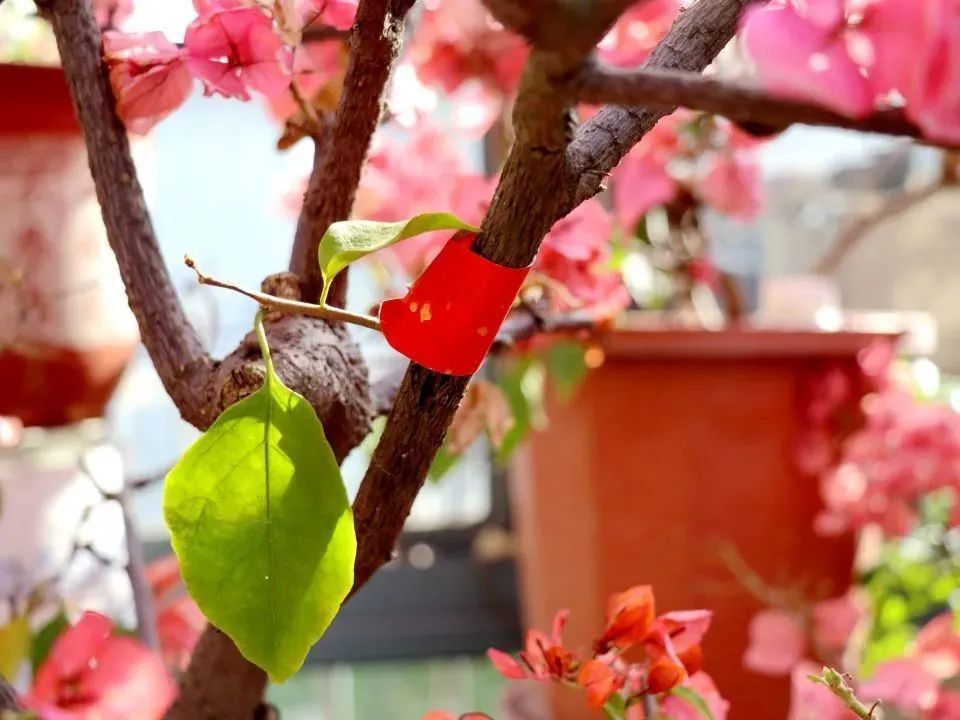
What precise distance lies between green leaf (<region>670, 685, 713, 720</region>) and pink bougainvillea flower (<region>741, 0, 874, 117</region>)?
0.64 ft

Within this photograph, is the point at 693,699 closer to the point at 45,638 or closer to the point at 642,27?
the point at 45,638

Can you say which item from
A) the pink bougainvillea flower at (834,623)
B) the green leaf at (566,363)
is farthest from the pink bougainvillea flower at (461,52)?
the pink bougainvillea flower at (834,623)

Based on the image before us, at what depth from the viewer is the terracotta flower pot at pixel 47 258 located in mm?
440

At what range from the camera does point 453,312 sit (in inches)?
9.1

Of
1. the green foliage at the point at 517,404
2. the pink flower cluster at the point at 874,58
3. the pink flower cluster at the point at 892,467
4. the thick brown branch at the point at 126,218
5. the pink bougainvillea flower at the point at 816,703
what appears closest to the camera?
the pink flower cluster at the point at 874,58

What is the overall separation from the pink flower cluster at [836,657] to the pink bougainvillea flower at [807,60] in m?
0.19

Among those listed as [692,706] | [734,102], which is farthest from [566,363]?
[734,102]

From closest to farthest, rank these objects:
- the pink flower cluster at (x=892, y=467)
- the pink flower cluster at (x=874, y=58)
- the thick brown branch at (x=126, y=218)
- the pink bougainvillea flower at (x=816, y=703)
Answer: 1. the pink flower cluster at (x=874, y=58)
2. the thick brown branch at (x=126, y=218)
3. the pink bougainvillea flower at (x=816, y=703)
4. the pink flower cluster at (x=892, y=467)

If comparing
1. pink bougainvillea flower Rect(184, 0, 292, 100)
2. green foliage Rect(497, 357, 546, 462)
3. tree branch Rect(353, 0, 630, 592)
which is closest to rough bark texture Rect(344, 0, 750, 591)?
tree branch Rect(353, 0, 630, 592)

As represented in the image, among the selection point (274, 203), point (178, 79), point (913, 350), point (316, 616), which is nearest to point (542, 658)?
point (316, 616)

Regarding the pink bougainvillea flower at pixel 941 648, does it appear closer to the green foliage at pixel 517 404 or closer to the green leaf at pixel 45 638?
the green foliage at pixel 517 404

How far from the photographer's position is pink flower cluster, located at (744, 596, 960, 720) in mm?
→ 380

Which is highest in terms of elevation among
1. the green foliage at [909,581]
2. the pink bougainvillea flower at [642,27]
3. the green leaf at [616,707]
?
the pink bougainvillea flower at [642,27]

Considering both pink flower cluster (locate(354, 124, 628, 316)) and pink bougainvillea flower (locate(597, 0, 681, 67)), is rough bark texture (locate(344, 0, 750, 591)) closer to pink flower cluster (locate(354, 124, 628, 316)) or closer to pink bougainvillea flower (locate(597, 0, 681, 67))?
pink flower cluster (locate(354, 124, 628, 316))
